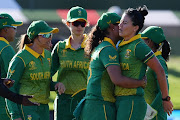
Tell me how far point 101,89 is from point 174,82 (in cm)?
1064

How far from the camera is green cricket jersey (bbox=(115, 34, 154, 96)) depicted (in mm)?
4797

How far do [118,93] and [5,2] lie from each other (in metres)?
20.1

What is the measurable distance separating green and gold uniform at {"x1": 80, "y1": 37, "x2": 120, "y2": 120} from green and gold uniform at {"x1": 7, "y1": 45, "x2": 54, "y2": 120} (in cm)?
75

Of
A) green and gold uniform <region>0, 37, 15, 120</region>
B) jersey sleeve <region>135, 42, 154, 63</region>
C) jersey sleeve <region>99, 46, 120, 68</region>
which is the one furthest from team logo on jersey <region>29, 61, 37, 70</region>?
jersey sleeve <region>135, 42, 154, 63</region>

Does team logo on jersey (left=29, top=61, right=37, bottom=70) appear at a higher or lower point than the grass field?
higher

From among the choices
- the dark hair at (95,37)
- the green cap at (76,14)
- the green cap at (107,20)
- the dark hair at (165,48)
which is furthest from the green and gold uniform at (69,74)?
the green cap at (107,20)

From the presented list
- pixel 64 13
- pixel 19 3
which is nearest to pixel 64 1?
pixel 64 13

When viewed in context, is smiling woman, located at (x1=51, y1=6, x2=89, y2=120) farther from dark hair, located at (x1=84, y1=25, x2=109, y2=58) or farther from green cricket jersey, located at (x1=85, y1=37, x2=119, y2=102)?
green cricket jersey, located at (x1=85, y1=37, x2=119, y2=102)

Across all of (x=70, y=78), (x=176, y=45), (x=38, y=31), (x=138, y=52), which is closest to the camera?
(x=138, y=52)

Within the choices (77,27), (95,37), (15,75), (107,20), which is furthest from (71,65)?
(107,20)

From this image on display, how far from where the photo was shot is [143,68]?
4.89 m

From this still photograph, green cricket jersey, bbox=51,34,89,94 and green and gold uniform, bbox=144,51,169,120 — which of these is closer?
green and gold uniform, bbox=144,51,169,120

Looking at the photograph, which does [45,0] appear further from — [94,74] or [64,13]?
[94,74]

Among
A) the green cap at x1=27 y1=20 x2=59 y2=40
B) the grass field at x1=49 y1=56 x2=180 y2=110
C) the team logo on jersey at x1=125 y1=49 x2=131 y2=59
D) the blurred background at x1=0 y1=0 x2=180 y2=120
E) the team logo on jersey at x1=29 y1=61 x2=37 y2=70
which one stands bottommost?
the grass field at x1=49 y1=56 x2=180 y2=110
